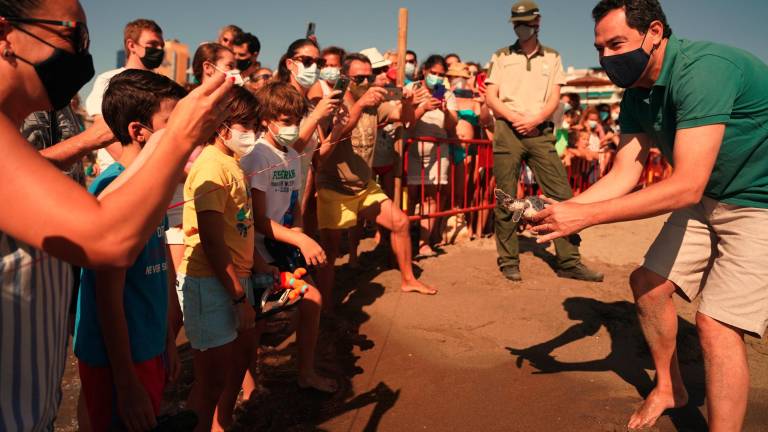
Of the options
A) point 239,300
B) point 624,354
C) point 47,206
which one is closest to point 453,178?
point 624,354

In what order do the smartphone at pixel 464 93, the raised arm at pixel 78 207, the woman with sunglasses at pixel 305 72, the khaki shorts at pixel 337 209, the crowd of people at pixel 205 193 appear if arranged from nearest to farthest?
the raised arm at pixel 78 207 < the crowd of people at pixel 205 193 < the woman with sunglasses at pixel 305 72 < the khaki shorts at pixel 337 209 < the smartphone at pixel 464 93

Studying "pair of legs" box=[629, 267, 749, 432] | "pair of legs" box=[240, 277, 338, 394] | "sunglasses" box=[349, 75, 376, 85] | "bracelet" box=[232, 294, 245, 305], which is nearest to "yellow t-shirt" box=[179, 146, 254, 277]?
"bracelet" box=[232, 294, 245, 305]

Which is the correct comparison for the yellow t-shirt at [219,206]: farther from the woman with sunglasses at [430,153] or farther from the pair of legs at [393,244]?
the woman with sunglasses at [430,153]

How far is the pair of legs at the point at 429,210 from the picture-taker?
6.64 meters

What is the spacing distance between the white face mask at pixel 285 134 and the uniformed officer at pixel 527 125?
9.69 feet

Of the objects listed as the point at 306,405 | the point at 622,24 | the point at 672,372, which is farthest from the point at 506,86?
the point at 306,405

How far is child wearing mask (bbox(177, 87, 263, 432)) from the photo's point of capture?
2541 millimetres

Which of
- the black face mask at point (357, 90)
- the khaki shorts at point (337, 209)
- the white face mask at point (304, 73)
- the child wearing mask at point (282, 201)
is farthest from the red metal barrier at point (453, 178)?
the child wearing mask at point (282, 201)

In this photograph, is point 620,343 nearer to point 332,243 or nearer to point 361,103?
point 332,243

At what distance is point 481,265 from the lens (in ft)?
20.4

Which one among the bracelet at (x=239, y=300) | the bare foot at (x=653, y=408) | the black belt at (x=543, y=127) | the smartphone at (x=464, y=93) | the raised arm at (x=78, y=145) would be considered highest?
the raised arm at (x=78, y=145)

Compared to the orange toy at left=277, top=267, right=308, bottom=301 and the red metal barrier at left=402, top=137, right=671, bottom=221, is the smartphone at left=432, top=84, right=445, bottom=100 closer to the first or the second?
the red metal barrier at left=402, top=137, right=671, bottom=221

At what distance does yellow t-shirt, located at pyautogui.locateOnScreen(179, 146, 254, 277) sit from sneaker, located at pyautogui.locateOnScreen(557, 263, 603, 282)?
3914 millimetres

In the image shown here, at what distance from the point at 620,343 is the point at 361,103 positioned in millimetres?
2780
